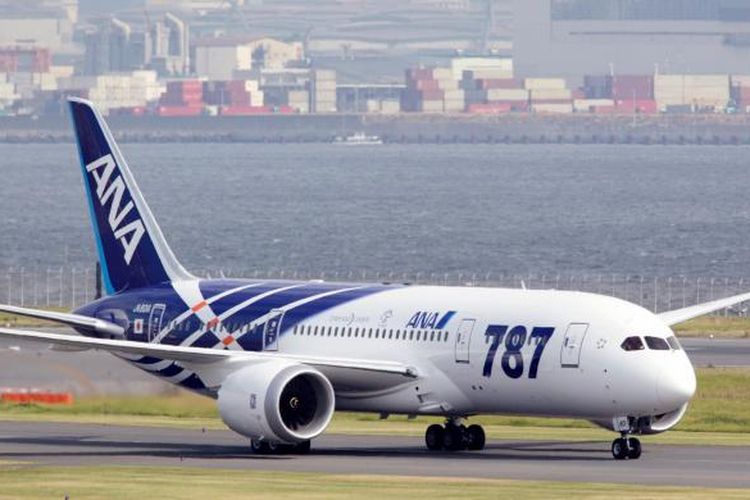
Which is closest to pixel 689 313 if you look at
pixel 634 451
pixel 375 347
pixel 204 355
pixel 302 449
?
pixel 634 451

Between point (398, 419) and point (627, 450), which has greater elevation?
point (627, 450)

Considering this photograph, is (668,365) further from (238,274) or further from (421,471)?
(238,274)

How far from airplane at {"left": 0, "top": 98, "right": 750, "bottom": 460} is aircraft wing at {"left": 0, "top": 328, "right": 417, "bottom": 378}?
0.16 ft

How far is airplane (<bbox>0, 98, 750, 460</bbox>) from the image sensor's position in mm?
Answer: 52219

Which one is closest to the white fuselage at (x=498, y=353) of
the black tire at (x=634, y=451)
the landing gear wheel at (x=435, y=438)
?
the black tire at (x=634, y=451)

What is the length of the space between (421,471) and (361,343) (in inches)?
300

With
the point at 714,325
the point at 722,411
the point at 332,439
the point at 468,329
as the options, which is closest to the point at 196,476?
the point at 468,329

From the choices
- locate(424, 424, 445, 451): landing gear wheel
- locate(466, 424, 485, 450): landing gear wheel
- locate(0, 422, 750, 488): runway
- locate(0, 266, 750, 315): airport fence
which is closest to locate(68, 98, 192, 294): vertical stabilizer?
locate(0, 422, 750, 488): runway

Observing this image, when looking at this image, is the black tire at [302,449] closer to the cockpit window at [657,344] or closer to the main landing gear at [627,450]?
the main landing gear at [627,450]

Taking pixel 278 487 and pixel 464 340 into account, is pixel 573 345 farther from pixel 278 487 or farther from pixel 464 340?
pixel 278 487

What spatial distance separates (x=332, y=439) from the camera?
61.2 metres

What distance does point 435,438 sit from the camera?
56688mm

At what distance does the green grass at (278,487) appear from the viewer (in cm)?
4412

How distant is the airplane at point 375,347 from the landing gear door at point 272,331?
0.04 m
